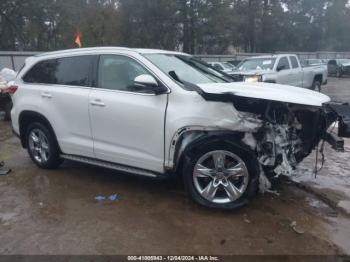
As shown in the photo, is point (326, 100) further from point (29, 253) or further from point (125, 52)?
point (29, 253)

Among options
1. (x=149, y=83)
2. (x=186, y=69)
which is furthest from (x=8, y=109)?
(x=149, y=83)

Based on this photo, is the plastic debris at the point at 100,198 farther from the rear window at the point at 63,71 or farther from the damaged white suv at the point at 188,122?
the rear window at the point at 63,71

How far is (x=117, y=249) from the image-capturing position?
11.7ft

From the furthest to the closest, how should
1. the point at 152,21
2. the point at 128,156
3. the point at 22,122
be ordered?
the point at 152,21, the point at 22,122, the point at 128,156

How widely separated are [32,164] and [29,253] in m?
3.02

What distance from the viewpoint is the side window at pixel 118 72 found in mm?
4746

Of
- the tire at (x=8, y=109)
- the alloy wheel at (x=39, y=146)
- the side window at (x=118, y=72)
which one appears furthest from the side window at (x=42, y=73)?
the tire at (x=8, y=109)

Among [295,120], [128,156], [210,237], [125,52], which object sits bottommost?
[210,237]

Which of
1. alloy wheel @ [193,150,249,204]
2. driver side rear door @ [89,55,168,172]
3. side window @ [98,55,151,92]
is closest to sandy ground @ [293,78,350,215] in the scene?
alloy wheel @ [193,150,249,204]

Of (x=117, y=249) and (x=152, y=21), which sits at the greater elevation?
(x=152, y=21)

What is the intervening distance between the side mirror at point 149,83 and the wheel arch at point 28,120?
1.84 metres

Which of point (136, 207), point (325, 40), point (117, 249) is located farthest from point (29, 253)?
point (325, 40)

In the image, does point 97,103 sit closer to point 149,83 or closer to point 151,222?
point 149,83

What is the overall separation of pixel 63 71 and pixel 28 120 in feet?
3.50
